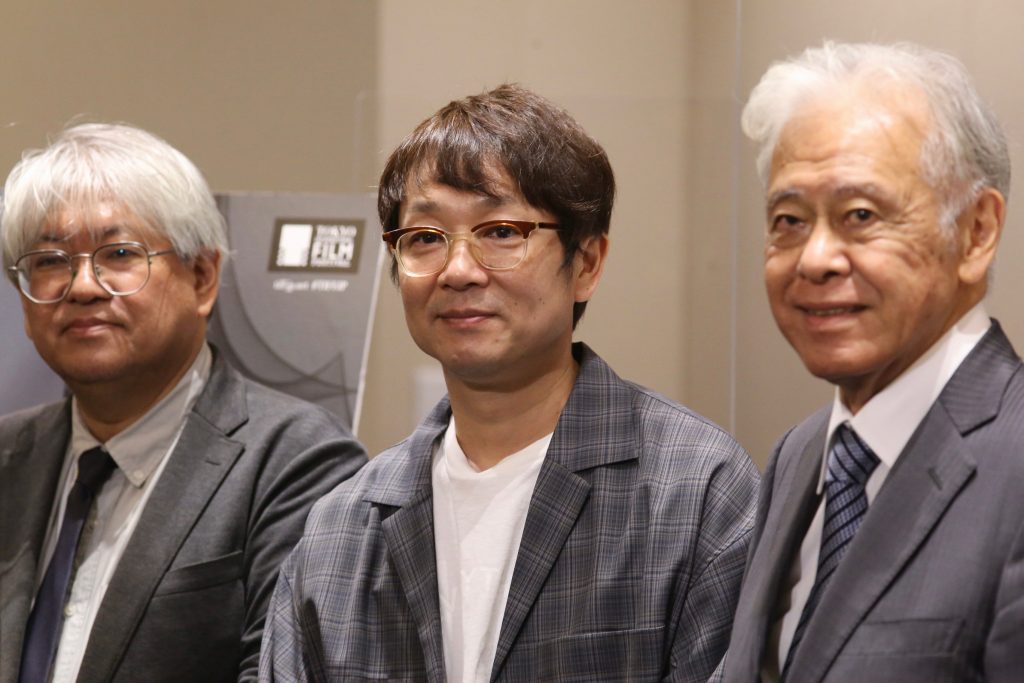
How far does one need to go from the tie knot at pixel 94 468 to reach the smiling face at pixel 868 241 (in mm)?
1566

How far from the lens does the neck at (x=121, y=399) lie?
251 centimetres

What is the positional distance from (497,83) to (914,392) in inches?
96.0

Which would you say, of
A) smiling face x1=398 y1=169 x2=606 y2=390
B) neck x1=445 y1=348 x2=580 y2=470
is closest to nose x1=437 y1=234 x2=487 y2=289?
smiling face x1=398 y1=169 x2=606 y2=390

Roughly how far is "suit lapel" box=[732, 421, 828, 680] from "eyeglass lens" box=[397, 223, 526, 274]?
21.6 inches

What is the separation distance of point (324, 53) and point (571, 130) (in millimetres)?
1959

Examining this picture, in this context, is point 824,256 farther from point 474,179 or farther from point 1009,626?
point 474,179

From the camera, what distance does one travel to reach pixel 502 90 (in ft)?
6.85

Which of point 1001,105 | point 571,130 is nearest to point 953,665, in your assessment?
point 571,130

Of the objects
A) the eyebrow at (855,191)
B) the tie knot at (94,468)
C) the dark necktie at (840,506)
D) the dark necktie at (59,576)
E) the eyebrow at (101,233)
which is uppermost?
the eyebrow at (855,191)

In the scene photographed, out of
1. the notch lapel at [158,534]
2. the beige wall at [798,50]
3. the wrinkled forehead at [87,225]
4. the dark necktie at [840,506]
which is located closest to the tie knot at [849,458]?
the dark necktie at [840,506]

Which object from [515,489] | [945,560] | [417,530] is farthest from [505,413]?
[945,560]

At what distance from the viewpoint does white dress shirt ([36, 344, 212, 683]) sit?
238cm

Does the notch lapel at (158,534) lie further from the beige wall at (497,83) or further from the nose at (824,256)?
the nose at (824,256)

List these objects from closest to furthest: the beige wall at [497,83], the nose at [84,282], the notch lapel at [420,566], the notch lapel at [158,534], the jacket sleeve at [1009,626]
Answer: the jacket sleeve at [1009,626] < the notch lapel at [420,566] < the notch lapel at [158,534] < the nose at [84,282] < the beige wall at [497,83]
